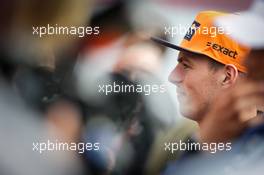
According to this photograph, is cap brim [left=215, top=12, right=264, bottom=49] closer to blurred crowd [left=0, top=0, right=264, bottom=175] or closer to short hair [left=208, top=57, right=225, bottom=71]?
blurred crowd [left=0, top=0, right=264, bottom=175]

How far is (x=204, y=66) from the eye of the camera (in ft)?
21.0

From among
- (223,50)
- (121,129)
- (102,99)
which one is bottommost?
(121,129)

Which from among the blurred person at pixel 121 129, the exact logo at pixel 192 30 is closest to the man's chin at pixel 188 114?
the blurred person at pixel 121 129

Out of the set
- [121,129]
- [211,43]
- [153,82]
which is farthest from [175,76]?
[121,129]

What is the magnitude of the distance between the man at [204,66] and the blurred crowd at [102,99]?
35 mm

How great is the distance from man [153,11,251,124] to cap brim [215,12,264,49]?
3 centimetres

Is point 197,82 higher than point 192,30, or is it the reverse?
point 192,30

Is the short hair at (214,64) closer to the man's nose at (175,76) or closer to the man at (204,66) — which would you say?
the man at (204,66)

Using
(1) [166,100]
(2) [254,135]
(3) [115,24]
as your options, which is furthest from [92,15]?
(2) [254,135]

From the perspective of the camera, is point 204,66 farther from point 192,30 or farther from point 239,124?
point 239,124

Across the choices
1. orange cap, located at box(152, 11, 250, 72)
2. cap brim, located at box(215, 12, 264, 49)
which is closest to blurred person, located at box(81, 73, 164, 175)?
orange cap, located at box(152, 11, 250, 72)

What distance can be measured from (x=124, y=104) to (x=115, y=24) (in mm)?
386

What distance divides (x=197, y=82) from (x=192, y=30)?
250 millimetres

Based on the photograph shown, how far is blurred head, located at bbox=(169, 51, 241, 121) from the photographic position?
6383 mm
